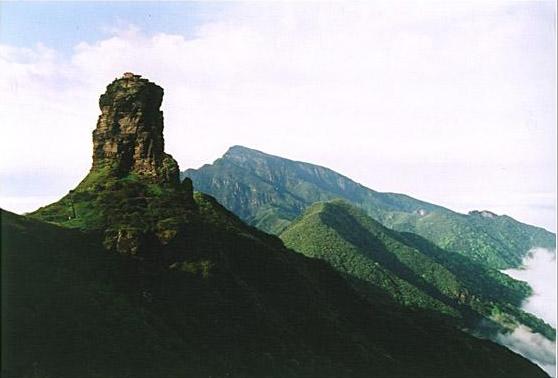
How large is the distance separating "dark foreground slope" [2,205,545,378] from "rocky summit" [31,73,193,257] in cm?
555

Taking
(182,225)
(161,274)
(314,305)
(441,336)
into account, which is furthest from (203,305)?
(441,336)

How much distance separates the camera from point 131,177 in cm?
11462

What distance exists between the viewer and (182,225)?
→ 103 meters

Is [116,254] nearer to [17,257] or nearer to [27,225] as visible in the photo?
[27,225]

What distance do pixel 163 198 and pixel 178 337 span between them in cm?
3259

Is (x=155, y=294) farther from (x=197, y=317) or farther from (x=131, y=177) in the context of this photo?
(x=131, y=177)

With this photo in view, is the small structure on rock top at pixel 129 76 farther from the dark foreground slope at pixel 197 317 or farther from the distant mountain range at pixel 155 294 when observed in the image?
the dark foreground slope at pixel 197 317

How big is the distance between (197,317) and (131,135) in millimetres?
44125

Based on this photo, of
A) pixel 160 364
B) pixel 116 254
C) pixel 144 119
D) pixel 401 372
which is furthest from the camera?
pixel 401 372

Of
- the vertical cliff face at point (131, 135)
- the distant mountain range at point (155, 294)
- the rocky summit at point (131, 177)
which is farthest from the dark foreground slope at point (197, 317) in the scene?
the vertical cliff face at point (131, 135)

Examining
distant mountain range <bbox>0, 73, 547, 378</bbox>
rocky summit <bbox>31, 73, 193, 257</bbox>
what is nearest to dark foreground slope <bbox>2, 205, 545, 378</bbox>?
distant mountain range <bbox>0, 73, 547, 378</bbox>

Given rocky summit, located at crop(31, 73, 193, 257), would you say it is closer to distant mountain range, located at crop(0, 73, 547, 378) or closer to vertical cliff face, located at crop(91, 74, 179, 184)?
vertical cliff face, located at crop(91, 74, 179, 184)

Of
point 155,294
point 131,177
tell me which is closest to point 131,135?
point 131,177

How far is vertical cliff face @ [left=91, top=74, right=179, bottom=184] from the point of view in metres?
115
